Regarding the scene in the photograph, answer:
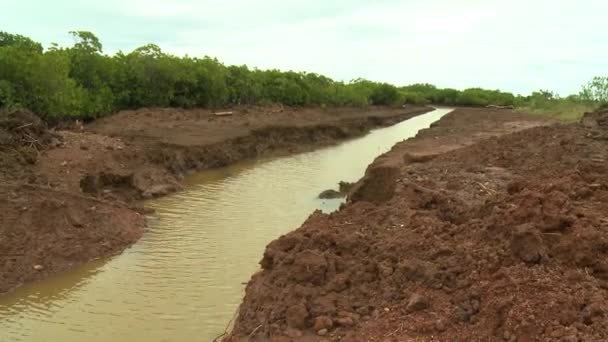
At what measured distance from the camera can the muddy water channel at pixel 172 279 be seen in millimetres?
8484

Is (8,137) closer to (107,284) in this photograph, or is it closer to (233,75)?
(107,284)

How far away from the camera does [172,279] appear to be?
10.3 meters

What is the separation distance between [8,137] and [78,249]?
18.5 feet

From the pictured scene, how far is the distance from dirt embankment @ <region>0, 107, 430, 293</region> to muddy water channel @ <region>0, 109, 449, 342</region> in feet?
1.86

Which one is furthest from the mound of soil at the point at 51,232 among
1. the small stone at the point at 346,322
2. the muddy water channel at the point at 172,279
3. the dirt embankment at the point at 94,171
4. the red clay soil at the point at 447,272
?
the small stone at the point at 346,322

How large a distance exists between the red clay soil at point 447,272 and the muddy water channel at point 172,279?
1.72 metres

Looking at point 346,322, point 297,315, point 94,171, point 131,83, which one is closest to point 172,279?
point 297,315

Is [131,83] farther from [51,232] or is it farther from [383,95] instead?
[383,95]

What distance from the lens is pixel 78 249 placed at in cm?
1139

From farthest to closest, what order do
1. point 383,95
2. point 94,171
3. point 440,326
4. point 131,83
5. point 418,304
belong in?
point 383,95 → point 131,83 → point 94,171 → point 418,304 → point 440,326

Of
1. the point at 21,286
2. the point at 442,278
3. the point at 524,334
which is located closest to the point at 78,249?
the point at 21,286

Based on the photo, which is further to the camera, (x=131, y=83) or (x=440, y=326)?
(x=131, y=83)

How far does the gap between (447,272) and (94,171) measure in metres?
12.3

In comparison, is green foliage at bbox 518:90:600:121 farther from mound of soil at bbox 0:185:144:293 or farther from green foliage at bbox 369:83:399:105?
mound of soil at bbox 0:185:144:293
